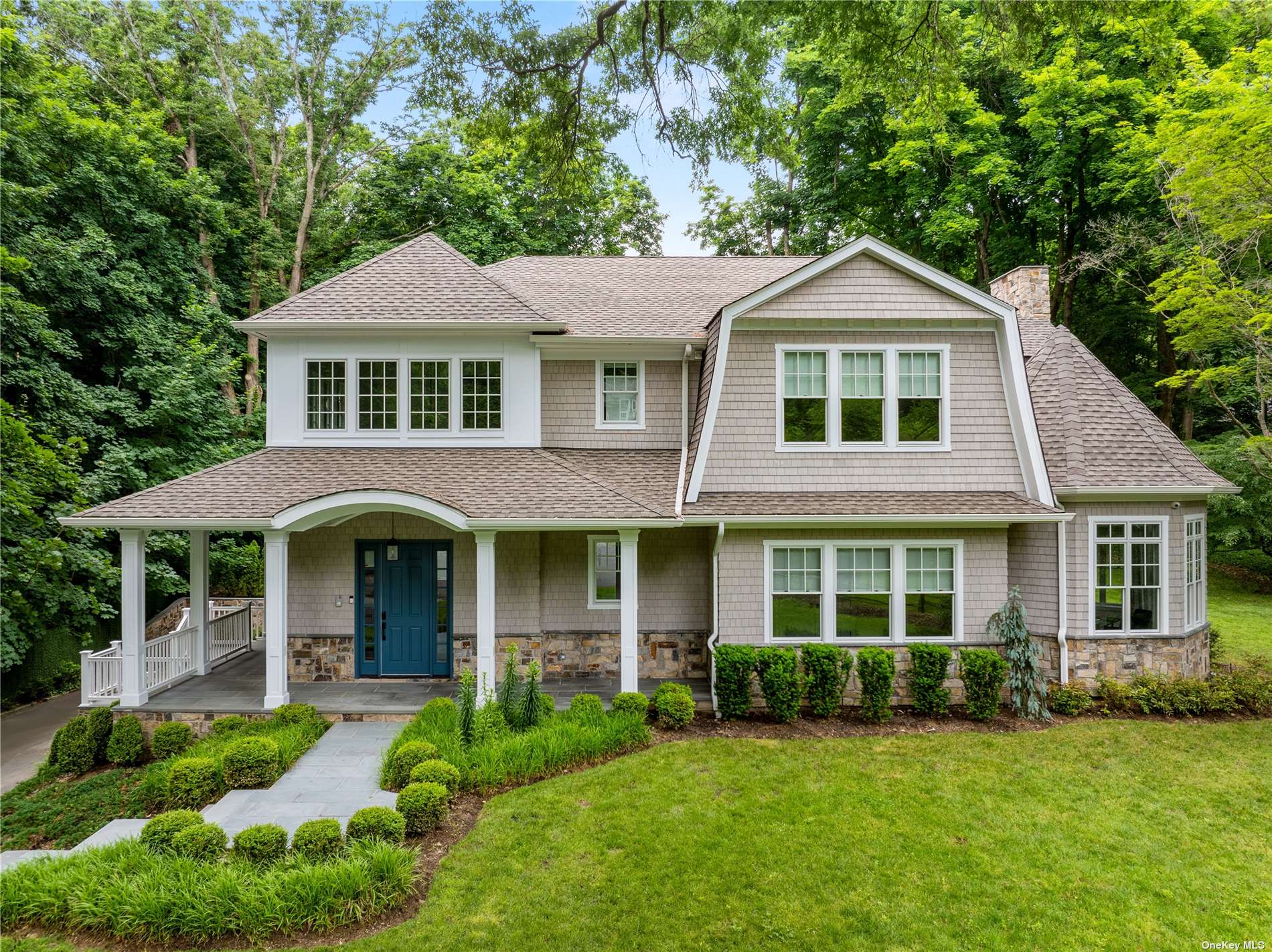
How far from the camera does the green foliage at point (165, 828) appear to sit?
17.2ft

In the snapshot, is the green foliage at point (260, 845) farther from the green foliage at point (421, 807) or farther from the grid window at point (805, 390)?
the grid window at point (805, 390)

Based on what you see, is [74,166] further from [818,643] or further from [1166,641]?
[1166,641]

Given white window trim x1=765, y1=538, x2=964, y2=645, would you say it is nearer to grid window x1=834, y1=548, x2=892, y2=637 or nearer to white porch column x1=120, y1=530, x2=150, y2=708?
grid window x1=834, y1=548, x2=892, y2=637

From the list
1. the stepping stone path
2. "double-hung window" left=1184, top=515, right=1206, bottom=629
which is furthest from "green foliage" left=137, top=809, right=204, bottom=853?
"double-hung window" left=1184, top=515, right=1206, bottom=629

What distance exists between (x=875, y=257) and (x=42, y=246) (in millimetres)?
16708

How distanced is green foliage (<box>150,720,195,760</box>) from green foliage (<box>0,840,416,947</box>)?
251cm

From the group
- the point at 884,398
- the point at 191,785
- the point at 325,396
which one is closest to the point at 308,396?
the point at 325,396

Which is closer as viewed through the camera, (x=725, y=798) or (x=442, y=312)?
(x=725, y=798)

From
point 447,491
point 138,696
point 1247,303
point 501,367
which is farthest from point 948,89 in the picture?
point 138,696

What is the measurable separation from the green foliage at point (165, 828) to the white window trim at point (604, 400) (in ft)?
24.1

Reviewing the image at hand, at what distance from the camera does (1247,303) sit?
1277cm

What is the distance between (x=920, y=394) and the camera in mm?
9438

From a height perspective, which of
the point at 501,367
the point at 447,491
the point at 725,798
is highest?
the point at 501,367

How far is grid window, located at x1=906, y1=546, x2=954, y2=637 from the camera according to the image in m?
9.17
